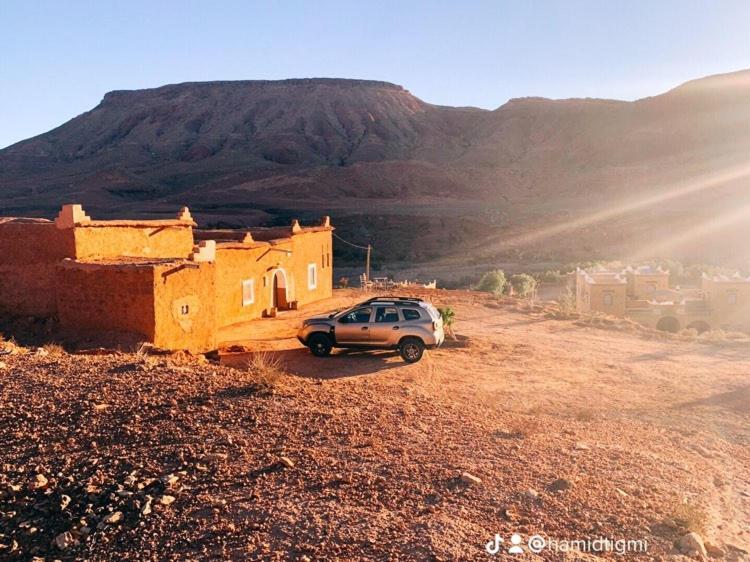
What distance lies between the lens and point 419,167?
9462 cm

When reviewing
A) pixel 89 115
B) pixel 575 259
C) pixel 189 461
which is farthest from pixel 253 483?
pixel 89 115

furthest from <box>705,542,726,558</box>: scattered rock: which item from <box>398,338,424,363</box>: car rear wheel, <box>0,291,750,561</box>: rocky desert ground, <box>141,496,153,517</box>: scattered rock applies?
<box>398,338,424,363</box>: car rear wheel

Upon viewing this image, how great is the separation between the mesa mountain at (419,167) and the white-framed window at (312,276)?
85.7 feet

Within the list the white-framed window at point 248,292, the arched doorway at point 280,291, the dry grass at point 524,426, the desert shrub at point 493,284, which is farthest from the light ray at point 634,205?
the dry grass at point 524,426

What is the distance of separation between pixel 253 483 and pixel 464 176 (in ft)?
292

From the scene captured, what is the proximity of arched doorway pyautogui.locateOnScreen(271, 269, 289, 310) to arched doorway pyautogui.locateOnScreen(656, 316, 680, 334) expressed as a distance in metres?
15.6

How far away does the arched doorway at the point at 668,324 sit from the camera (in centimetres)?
2797

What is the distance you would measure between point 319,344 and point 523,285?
23842mm

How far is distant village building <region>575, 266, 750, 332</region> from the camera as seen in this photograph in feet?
93.7

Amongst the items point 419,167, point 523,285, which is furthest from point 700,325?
point 419,167

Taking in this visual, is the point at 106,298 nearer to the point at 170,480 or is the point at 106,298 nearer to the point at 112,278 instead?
the point at 112,278

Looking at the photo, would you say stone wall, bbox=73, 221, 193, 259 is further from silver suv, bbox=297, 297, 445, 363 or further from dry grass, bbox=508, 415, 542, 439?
dry grass, bbox=508, 415, 542, 439

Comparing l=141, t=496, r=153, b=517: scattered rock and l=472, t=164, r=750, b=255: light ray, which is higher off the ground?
l=472, t=164, r=750, b=255: light ray

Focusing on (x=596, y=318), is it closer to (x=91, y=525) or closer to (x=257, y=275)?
(x=257, y=275)
